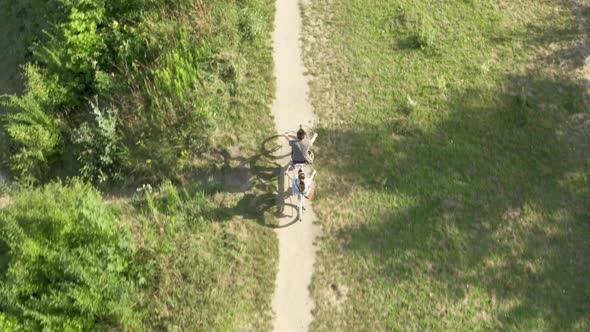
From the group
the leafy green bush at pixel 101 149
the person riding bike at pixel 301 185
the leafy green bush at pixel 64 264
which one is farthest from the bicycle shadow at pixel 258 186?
the leafy green bush at pixel 64 264

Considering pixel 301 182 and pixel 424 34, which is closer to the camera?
pixel 301 182

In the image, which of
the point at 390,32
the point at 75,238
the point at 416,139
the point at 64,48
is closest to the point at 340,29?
the point at 390,32

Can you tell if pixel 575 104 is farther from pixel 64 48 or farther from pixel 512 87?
pixel 64 48

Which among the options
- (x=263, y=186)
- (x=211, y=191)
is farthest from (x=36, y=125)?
(x=263, y=186)

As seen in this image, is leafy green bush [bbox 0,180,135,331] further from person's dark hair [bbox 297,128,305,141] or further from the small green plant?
the small green plant

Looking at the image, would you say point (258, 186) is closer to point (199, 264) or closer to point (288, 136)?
point (288, 136)

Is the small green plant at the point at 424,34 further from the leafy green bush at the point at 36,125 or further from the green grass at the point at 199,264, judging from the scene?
the leafy green bush at the point at 36,125
